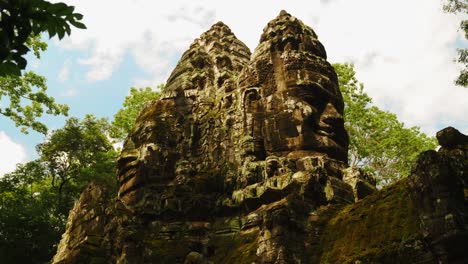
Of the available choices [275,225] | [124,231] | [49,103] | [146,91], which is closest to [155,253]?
[124,231]

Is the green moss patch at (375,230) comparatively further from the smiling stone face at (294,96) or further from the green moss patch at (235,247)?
the smiling stone face at (294,96)

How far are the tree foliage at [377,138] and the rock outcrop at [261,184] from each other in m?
14.2

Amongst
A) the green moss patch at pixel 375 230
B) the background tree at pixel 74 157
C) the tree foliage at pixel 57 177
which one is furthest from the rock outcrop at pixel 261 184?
the background tree at pixel 74 157

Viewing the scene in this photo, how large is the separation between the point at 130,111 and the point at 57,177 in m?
8.07

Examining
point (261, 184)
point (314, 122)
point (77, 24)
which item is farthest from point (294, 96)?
point (77, 24)

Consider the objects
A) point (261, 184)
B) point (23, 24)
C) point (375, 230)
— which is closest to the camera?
point (23, 24)

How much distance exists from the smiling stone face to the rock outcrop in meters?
0.05

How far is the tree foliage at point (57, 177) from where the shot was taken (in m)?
26.2

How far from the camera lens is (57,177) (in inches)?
1371

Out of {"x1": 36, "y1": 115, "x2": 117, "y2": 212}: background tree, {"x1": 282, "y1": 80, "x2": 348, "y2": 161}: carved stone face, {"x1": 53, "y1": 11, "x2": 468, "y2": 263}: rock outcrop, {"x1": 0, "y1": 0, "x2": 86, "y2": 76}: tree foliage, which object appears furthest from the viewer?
{"x1": 36, "y1": 115, "x2": 117, "y2": 212}: background tree

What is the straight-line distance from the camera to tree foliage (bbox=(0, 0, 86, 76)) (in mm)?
3109

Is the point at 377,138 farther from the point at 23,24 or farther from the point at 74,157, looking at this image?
the point at 23,24

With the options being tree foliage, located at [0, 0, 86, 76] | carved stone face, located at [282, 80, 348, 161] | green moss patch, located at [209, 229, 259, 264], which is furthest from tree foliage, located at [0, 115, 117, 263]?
tree foliage, located at [0, 0, 86, 76]

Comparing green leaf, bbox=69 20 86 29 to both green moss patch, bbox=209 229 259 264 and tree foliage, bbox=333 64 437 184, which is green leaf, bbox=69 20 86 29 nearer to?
green moss patch, bbox=209 229 259 264
